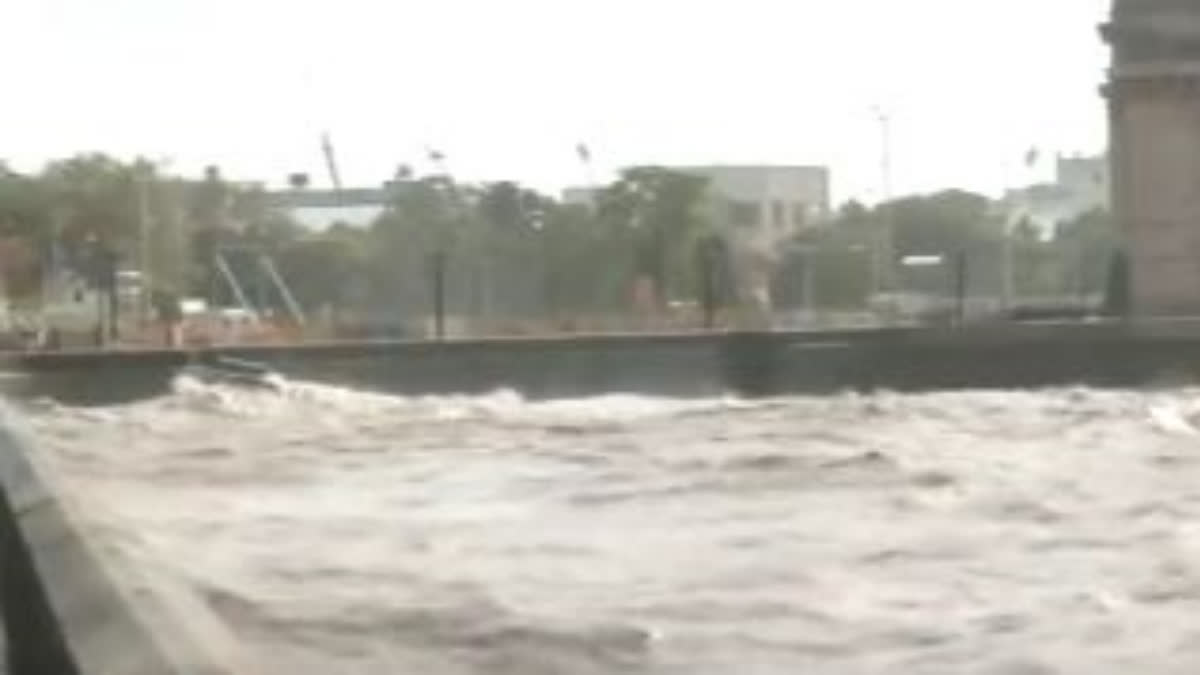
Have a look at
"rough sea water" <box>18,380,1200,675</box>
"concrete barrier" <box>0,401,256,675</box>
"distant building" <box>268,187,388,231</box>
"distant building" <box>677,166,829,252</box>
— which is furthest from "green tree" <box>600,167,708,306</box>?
"concrete barrier" <box>0,401,256,675</box>

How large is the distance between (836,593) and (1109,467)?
24.0 ft

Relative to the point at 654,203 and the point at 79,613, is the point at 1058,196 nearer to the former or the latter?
the point at 654,203

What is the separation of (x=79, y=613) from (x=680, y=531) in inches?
336

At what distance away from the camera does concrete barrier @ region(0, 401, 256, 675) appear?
192 inches

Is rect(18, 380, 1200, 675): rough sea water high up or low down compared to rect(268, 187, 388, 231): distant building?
down

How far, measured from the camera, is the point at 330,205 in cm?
8656

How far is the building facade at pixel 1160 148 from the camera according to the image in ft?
96.2

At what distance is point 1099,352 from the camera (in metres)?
25.9

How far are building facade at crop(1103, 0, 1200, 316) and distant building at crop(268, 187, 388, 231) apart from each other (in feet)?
140

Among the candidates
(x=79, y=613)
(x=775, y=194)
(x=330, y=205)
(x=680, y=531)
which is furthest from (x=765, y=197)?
(x=79, y=613)

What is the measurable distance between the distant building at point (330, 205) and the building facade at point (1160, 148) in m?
42.6

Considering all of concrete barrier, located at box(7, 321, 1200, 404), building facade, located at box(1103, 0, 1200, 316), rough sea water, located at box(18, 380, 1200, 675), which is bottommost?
rough sea water, located at box(18, 380, 1200, 675)

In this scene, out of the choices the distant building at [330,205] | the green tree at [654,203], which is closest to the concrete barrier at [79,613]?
the green tree at [654,203]

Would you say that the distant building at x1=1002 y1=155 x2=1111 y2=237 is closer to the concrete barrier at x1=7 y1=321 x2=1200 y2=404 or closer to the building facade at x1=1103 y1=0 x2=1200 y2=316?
the building facade at x1=1103 y1=0 x2=1200 y2=316
